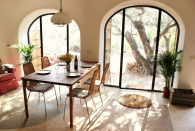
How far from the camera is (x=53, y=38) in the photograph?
5258mm

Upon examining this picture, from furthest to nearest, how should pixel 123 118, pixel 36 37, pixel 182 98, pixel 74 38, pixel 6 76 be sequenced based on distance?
pixel 36 37 → pixel 74 38 → pixel 6 76 → pixel 182 98 → pixel 123 118

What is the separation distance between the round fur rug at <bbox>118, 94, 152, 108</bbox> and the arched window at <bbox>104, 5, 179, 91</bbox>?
639mm

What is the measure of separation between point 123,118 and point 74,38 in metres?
2.89

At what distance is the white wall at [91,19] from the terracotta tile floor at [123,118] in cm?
97

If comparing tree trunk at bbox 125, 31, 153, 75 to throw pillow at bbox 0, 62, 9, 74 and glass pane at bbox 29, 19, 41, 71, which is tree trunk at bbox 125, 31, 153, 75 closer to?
glass pane at bbox 29, 19, 41, 71

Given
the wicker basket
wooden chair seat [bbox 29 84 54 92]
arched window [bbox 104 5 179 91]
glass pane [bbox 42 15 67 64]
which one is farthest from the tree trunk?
wooden chair seat [bbox 29 84 54 92]

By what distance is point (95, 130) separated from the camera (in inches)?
110

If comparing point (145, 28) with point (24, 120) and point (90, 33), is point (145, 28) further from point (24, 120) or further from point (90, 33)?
point (24, 120)

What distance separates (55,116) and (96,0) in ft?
9.71

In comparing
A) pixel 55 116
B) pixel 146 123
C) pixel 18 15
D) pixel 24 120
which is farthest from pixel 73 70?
pixel 18 15

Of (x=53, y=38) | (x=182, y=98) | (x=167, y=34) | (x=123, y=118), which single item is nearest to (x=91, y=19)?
(x=53, y=38)

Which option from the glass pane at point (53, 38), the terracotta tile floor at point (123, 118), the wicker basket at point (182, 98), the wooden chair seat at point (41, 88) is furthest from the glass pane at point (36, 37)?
the wicker basket at point (182, 98)

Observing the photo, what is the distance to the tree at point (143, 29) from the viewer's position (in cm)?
430

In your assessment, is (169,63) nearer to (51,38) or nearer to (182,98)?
(182,98)
